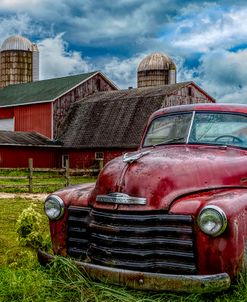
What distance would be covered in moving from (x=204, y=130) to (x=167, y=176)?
132 centimetres

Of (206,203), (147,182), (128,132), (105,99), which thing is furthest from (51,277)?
(105,99)

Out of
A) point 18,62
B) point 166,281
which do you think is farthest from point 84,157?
point 166,281

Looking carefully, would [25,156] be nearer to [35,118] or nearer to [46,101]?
[35,118]

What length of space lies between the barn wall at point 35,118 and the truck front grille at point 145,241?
1267 inches

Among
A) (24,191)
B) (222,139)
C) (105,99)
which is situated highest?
(105,99)

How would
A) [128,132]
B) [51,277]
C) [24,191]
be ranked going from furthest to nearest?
[128,132], [24,191], [51,277]

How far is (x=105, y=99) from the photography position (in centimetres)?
3656

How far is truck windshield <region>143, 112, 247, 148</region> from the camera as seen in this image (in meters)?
5.68

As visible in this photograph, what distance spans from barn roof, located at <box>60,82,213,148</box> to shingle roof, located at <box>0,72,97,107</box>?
5.41 ft

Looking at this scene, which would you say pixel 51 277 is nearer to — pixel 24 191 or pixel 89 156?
pixel 24 191

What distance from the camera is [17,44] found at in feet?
158

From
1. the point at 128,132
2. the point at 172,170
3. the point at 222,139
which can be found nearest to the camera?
Result: the point at 172,170

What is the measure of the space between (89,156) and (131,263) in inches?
1201

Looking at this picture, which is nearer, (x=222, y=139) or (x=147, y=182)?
(x=147, y=182)
